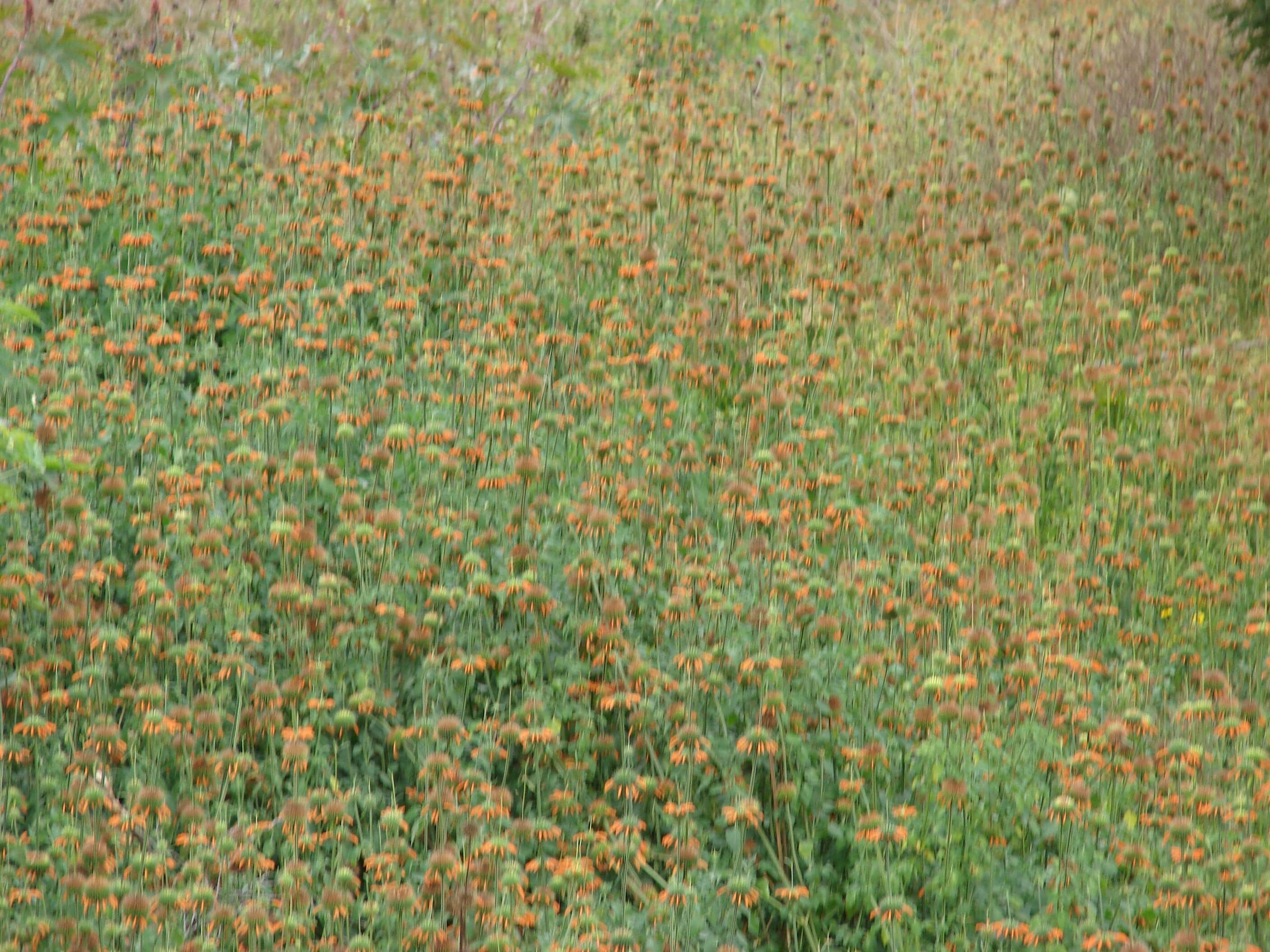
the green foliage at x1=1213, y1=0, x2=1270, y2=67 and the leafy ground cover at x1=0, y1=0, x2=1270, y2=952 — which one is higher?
the green foliage at x1=1213, y1=0, x2=1270, y2=67

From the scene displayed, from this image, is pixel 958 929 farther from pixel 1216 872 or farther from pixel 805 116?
pixel 805 116

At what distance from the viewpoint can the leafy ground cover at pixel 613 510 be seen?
380cm

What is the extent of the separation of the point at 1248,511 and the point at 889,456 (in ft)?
4.22

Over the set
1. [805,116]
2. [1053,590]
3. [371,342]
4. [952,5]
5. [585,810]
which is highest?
[952,5]

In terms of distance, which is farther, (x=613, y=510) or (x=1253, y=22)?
(x=1253, y=22)

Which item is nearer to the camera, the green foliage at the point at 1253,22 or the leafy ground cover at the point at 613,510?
the leafy ground cover at the point at 613,510

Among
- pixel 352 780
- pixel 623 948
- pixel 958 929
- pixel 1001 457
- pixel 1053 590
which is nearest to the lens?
pixel 623 948

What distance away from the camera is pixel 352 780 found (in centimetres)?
411

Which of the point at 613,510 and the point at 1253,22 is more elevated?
the point at 1253,22

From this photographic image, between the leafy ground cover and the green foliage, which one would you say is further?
the green foliage

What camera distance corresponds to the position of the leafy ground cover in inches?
150

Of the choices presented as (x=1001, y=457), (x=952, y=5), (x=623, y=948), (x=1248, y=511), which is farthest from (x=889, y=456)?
(x=952, y=5)

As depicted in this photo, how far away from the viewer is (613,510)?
489 cm

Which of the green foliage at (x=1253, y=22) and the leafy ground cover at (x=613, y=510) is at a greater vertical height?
the green foliage at (x=1253, y=22)
